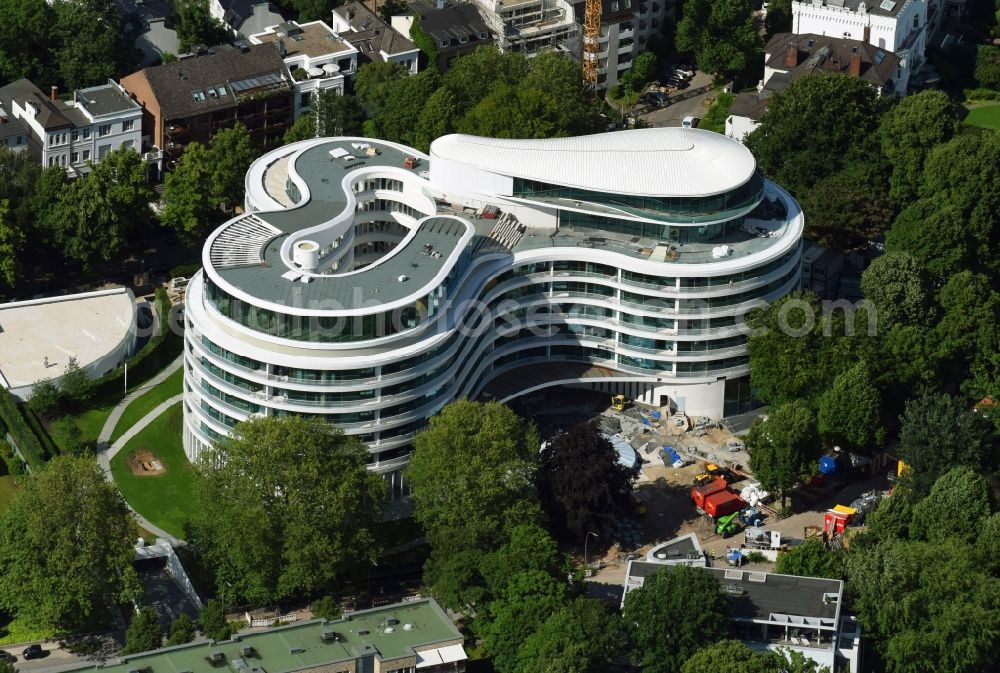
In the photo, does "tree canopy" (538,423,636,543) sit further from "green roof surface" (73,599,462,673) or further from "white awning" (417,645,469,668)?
"white awning" (417,645,469,668)

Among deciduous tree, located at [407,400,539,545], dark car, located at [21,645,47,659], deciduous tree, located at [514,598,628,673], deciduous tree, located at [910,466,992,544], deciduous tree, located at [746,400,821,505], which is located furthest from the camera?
deciduous tree, located at [746,400,821,505]

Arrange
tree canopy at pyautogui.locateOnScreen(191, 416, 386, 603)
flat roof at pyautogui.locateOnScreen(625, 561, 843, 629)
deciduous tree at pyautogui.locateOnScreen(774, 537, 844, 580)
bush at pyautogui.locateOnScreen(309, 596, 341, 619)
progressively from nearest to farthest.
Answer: flat roof at pyautogui.locateOnScreen(625, 561, 843, 629)
bush at pyautogui.locateOnScreen(309, 596, 341, 619)
tree canopy at pyautogui.locateOnScreen(191, 416, 386, 603)
deciduous tree at pyautogui.locateOnScreen(774, 537, 844, 580)

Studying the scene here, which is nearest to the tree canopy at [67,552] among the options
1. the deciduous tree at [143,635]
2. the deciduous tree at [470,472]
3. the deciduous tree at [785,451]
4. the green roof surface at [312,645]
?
the deciduous tree at [143,635]

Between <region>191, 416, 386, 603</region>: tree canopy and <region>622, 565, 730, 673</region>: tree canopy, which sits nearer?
<region>622, 565, 730, 673</region>: tree canopy

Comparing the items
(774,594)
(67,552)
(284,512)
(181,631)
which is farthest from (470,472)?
(67,552)

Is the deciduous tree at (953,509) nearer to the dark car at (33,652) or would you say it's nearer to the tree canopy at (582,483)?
the tree canopy at (582,483)

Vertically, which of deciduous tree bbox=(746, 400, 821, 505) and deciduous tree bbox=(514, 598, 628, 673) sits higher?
deciduous tree bbox=(514, 598, 628, 673)

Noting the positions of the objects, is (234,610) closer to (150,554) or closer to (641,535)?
(150,554)

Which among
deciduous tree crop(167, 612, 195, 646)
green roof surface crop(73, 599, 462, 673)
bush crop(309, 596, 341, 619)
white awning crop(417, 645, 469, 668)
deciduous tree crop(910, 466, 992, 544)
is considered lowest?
deciduous tree crop(910, 466, 992, 544)

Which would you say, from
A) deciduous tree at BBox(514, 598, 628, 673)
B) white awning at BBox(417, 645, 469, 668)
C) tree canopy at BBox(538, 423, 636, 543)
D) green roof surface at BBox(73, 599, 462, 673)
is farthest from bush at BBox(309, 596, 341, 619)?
tree canopy at BBox(538, 423, 636, 543)
